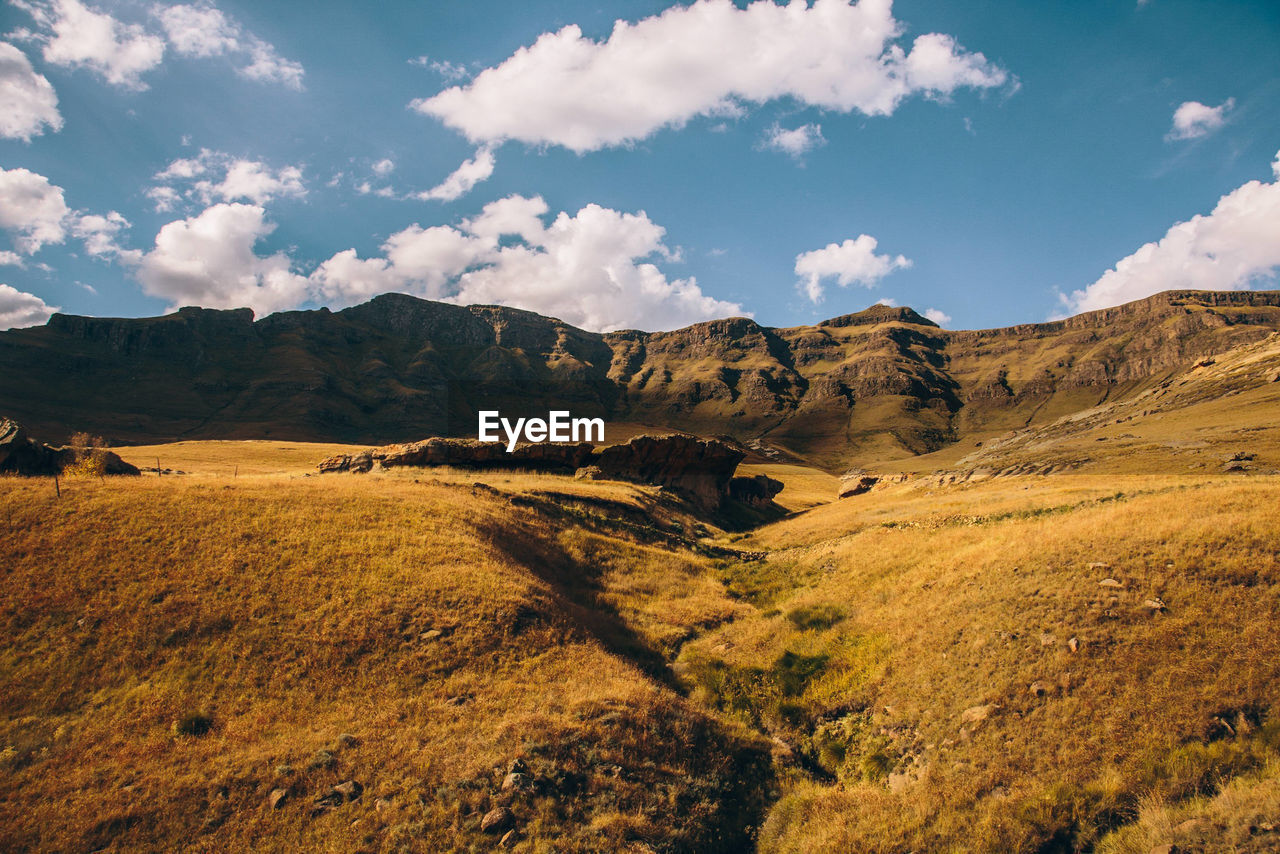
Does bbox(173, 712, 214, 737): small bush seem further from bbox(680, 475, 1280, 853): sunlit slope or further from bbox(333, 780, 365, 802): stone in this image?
bbox(680, 475, 1280, 853): sunlit slope

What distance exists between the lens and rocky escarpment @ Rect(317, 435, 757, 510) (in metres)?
45.6

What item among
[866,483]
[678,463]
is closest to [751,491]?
[866,483]

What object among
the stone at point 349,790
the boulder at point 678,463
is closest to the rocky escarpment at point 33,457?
the stone at point 349,790

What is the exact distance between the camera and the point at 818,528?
4222 centimetres

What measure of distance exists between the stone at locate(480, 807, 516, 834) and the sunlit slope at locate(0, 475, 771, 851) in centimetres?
16

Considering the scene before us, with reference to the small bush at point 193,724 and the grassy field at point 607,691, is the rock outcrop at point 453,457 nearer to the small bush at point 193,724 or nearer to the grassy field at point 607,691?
the grassy field at point 607,691

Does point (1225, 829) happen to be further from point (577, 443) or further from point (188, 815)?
point (577, 443)

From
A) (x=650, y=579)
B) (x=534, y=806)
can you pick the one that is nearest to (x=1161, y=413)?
(x=650, y=579)

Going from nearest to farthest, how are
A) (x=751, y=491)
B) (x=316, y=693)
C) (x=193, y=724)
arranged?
1. (x=193, y=724)
2. (x=316, y=693)
3. (x=751, y=491)

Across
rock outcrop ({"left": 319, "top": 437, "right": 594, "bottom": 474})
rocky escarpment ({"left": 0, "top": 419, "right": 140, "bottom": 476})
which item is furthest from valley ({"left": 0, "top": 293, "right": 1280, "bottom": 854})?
rock outcrop ({"left": 319, "top": 437, "right": 594, "bottom": 474})

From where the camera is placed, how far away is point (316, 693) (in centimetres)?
1391

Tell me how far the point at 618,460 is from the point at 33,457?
40941 millimetres

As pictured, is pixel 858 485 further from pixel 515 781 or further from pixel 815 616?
pixel 515 781

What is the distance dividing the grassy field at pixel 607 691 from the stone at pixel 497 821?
5cm
